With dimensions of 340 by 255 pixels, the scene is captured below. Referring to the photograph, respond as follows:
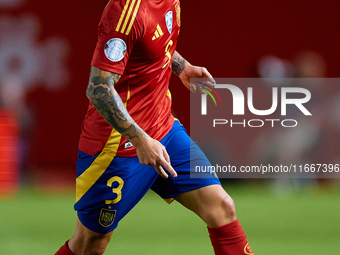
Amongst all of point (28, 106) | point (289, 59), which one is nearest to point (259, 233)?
point (289, 59)

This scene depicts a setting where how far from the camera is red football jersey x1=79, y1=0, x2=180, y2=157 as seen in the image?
2.29 metres

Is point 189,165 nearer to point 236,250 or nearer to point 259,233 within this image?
point 236,250

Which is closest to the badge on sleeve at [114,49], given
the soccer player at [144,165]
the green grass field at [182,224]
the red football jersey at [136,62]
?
the red football jersey at [136,62]

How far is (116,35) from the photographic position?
2.28 meters

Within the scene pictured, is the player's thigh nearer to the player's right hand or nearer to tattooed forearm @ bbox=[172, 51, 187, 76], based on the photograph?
the player's right hand

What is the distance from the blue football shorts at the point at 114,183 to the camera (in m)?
2.65

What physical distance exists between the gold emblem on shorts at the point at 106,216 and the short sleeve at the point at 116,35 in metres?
0.73

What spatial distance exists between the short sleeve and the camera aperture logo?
359 centimetres

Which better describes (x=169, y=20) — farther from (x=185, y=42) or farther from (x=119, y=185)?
(x=185, y=42)

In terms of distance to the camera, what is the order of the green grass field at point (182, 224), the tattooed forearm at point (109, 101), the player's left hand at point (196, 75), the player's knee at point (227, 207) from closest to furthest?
1. the tattooed forearm at point (109, 101)
2. the player's knee at point (227, 207)
3. the player's left hand at point (196, 75)
4. the green grass field at point (182, 224)

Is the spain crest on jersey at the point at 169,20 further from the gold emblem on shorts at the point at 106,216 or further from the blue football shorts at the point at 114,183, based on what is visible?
the gold emblem on shorts at the point at 106,216

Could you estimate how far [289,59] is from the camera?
6020mm

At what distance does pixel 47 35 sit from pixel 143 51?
12.2 ft

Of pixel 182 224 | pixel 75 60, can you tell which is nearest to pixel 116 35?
pixel 182 224
